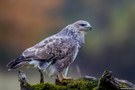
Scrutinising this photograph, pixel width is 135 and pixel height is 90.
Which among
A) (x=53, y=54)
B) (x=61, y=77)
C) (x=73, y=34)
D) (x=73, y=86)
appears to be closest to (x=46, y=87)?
(x=73, y=86)

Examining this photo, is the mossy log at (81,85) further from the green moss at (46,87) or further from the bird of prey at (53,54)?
the bird of prey at (53,54)

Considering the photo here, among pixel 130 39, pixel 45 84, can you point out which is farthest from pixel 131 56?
Answer: pixel 45 84

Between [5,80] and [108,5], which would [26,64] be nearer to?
[5,80]

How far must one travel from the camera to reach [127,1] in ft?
114

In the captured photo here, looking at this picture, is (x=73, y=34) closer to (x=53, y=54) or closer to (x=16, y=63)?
(x=53, y=54)

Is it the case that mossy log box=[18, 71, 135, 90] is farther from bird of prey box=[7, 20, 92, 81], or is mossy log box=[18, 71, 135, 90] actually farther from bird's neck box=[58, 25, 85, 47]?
bird's neck box=[58, 25, 85, 47]

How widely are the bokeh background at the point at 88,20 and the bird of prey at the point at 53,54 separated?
14751mm

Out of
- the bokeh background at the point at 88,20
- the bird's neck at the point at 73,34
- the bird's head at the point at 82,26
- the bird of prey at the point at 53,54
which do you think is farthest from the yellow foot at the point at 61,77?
the bokeh background at the point at 88,20

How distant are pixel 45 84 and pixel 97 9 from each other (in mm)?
24793

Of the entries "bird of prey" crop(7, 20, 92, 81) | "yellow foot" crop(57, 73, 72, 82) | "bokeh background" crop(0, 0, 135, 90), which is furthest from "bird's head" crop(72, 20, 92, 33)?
"bokeh background" crop(0, 0, 135, 90)

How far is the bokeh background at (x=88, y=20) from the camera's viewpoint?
29734 millimetres

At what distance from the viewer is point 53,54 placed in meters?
12.3

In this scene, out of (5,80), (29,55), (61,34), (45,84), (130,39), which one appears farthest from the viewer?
(130,39)

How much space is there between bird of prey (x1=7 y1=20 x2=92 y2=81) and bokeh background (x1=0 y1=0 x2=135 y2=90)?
48.4ft
